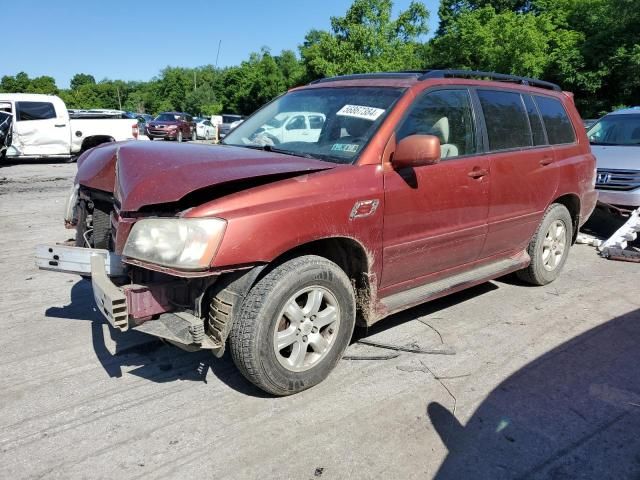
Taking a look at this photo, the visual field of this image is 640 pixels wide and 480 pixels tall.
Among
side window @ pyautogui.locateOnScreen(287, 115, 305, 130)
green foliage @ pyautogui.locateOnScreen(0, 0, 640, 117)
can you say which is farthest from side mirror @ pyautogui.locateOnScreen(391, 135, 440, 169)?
green foliage @ pyautogui.locateOnScreen(0, 0, 640, 117)

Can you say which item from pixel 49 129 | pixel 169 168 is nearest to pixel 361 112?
pixel 169 168

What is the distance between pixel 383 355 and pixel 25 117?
597 inches

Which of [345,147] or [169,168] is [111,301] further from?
[345,147]

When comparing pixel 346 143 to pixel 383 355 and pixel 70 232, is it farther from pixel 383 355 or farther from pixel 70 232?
pixel 70 232

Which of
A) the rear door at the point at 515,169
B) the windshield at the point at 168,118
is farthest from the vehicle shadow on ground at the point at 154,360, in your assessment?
the windshield at the point at 168,118

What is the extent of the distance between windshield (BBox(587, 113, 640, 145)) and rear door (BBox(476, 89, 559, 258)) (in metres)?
4.14

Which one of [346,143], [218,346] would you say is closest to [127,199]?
[218,346]

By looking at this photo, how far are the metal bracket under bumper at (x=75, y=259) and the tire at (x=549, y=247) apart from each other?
372 cm

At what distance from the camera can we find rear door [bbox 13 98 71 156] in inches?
593

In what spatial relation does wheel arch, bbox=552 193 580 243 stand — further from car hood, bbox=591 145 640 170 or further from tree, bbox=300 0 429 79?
tree, bbox=300 0 429 79

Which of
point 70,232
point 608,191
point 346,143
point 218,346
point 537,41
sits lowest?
point 70,232

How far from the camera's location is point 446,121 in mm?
3926

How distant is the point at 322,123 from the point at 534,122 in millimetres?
2169

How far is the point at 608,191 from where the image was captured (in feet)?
23.2
